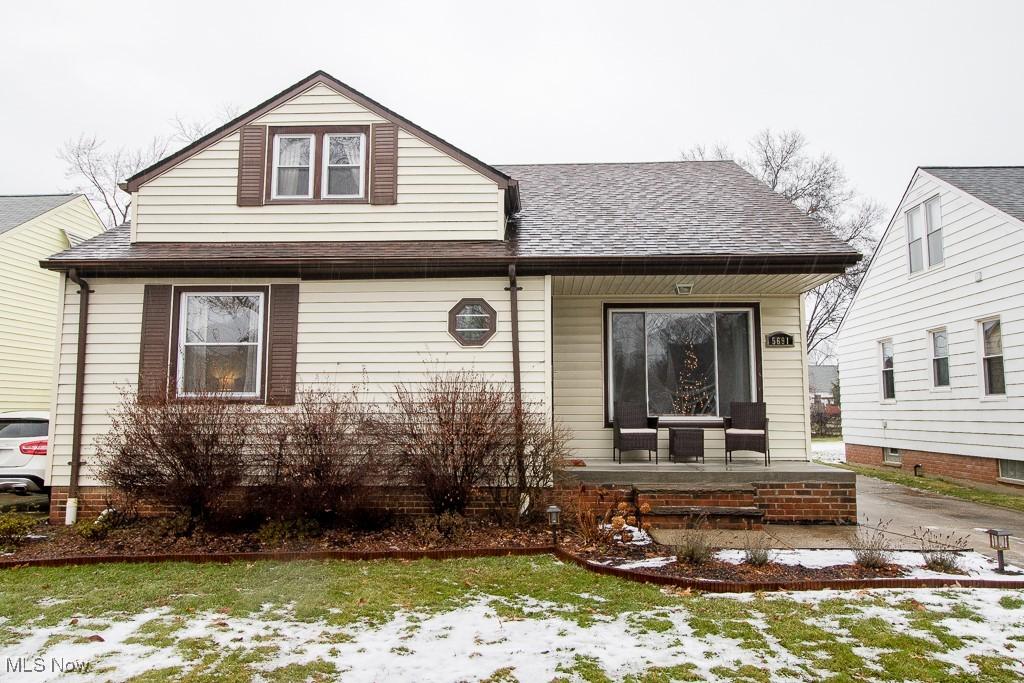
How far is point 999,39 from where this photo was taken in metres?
21.3

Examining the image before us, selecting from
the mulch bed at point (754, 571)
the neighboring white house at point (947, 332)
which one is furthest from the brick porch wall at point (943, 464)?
the mulch bed at point (754, 571)

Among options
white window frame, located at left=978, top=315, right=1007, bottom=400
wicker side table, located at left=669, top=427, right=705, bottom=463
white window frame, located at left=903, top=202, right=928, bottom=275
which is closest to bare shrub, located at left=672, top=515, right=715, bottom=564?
wicker side table, located at left=669, top=427, right=705, bottom=463

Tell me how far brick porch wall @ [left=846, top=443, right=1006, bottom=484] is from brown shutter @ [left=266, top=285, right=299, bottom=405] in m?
11.9

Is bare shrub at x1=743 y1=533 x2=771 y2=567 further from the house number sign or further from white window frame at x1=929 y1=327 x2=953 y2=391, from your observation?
white window frame at x1=929 y1=327 x2=953 y2=391

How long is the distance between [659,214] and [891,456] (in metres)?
9.36

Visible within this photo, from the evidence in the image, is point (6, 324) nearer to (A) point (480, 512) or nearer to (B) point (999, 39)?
(A) point (480, 512)

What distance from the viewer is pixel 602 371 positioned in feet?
30.6

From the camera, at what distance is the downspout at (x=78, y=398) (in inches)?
302

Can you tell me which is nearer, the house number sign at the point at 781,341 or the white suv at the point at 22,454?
the white suv at the point at 22,454

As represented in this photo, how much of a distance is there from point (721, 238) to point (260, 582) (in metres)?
6.84

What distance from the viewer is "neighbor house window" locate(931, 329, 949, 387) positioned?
12573 mm

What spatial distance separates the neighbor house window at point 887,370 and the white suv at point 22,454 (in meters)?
16.2

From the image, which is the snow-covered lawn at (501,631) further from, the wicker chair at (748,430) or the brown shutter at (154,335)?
the wicker chair at (748,430)

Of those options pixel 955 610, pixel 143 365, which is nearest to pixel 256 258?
pixel 143 365
